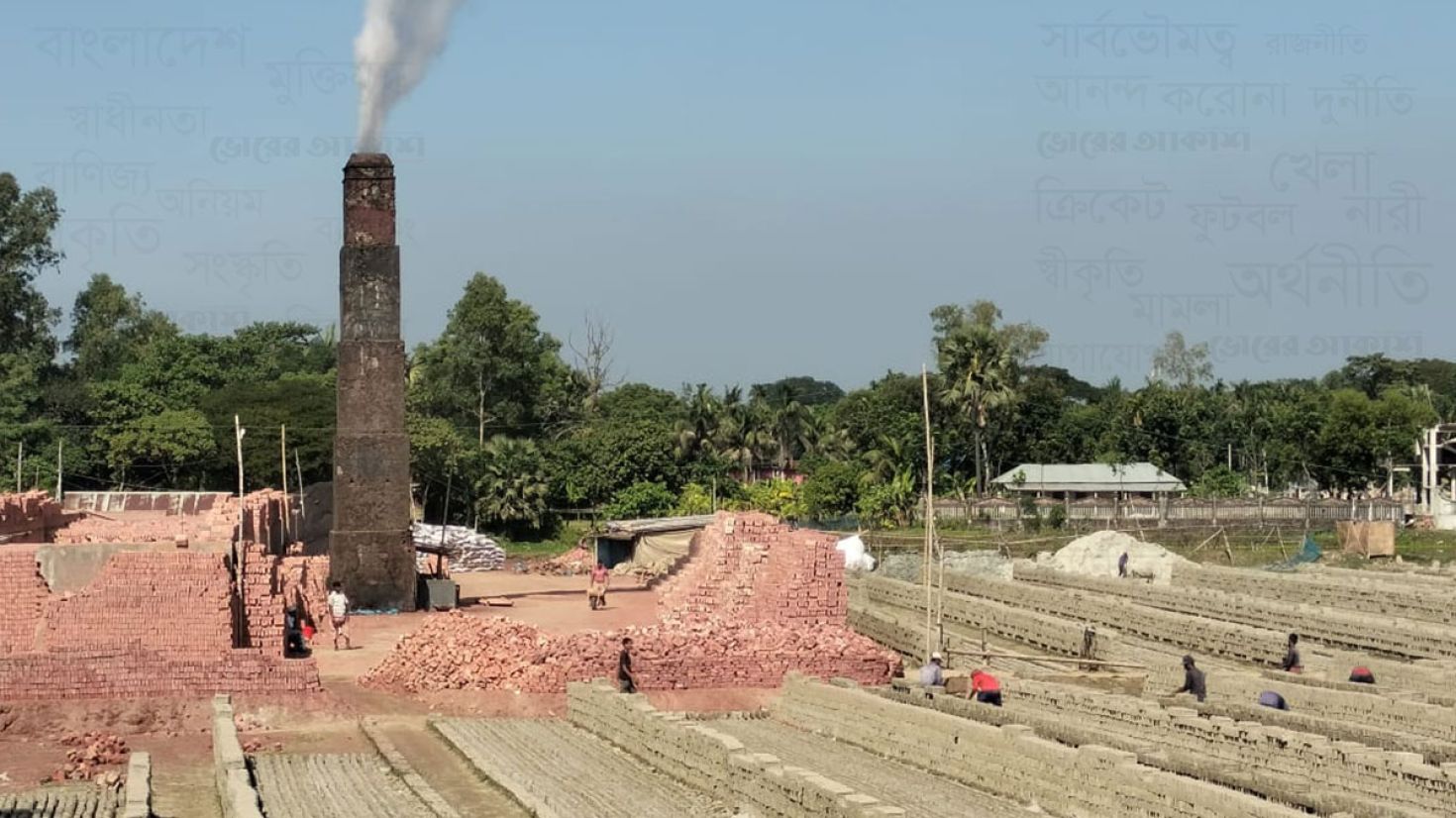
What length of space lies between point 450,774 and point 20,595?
7.98 m

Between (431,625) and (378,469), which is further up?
(378,469)

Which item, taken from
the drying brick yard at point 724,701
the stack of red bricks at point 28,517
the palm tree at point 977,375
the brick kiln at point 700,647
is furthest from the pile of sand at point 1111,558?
the palm tree at point 977,375

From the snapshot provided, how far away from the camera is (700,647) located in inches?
992

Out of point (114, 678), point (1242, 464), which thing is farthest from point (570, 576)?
point (1242, 464)

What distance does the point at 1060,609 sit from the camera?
111 ft

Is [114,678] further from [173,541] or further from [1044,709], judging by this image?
[1044,709]

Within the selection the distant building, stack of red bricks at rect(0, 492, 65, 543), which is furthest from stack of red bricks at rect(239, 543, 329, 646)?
the distant building

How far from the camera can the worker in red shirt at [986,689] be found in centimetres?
2167

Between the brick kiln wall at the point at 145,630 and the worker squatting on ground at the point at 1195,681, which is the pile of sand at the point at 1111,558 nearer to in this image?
the worker squatting on ground at the point at 1195,681

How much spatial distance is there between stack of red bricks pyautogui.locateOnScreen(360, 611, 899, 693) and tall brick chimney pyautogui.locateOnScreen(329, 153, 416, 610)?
221 inches

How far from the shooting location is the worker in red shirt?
2167 cm

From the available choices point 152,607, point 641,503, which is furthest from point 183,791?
point 641,503

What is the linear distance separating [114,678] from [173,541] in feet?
10.2

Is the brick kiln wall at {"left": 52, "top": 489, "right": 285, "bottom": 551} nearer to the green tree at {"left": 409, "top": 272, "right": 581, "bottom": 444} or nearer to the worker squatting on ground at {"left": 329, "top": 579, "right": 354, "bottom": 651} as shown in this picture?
the worker squatting on ground at {"left": 329, "top": 579, "right": 354, "bottom": 651}
